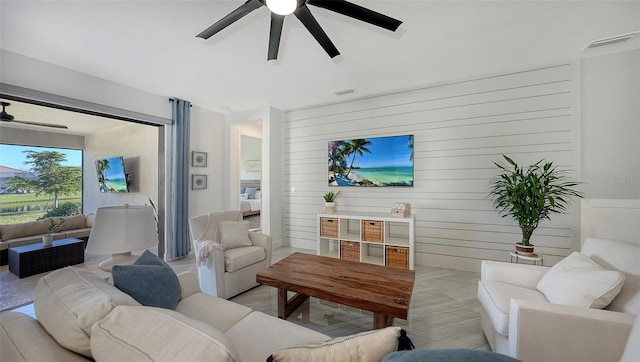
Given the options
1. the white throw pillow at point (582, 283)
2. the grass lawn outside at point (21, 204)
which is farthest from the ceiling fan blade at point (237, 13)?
the grass lawn outside at point (21, 204)

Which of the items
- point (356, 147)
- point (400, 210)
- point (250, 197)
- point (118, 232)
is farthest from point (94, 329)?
point (250, 197)

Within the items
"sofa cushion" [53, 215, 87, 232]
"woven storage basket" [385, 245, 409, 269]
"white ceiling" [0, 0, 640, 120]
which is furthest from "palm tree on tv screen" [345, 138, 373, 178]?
"sofa cushion" [53, 215, 87, 232]

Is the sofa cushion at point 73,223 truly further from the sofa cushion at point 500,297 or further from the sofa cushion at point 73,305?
the sofa cushion at point 500,297

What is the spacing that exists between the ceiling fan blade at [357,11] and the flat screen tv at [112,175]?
17.1 ft

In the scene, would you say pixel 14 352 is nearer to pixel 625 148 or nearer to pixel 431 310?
pixel 431 310

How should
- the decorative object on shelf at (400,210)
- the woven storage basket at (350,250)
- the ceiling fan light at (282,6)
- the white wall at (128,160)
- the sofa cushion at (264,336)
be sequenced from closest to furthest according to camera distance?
the sofa cushion at (264,336) → the ceiling fan light at (282,6) → the decorative object on shelf at (400,210) → the woven storage basket at (350,250) → the white wall at (128,160)

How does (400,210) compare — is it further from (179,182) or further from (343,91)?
(179,182)

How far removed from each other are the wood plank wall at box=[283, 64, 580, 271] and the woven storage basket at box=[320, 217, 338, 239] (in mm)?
505

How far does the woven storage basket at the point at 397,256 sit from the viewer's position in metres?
3.32

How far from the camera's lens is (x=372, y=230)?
3.53 metres

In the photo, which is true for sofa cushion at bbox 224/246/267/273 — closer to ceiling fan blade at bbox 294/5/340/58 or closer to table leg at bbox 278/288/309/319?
table leg at bbox 278/288/309/319

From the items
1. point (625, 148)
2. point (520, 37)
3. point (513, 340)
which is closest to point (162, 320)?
point (513, 340)

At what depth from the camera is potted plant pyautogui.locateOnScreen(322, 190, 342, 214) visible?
13.1ft

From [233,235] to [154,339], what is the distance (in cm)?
234
